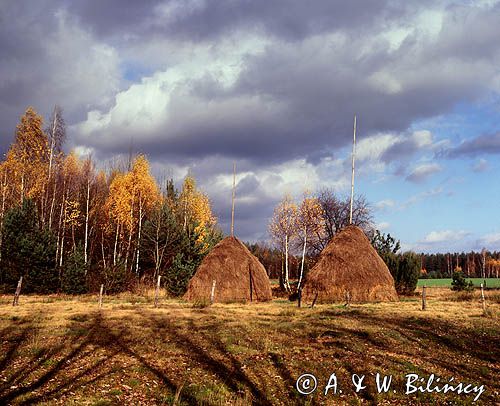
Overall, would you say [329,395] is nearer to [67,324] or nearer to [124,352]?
[124,352]

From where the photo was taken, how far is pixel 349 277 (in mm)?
26766

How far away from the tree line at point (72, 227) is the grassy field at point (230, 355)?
13.2 meters

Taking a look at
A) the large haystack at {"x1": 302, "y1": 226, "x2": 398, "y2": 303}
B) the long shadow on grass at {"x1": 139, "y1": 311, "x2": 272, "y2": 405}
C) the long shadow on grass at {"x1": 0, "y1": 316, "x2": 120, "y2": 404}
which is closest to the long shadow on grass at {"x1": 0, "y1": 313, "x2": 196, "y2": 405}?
the long shadow on grass at {"x1": 0, "y1": 316, "x2": 120, "y2": 404}

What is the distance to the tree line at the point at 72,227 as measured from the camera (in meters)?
31.7

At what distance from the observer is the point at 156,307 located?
22.4 meters

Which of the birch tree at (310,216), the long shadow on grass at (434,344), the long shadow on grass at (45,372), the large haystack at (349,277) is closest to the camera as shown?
the long shadow on grass at (45,372)

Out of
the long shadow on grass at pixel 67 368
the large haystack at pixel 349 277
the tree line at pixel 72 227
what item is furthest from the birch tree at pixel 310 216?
the long shadow on grass at pixel 67 368

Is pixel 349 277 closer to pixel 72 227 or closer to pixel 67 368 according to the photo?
pixel 67 368

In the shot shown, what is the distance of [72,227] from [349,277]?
78.8 ft

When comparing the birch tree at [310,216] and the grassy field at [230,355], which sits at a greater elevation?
the birch tree at [310,216]

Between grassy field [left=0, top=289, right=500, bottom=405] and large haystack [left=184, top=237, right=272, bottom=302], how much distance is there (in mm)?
6773

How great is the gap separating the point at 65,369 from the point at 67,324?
632 cm

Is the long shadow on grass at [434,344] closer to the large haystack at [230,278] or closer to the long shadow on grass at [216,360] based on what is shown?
the long shadow on grass at [216,360]

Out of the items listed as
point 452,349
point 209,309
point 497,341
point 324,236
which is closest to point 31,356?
point 209,309
